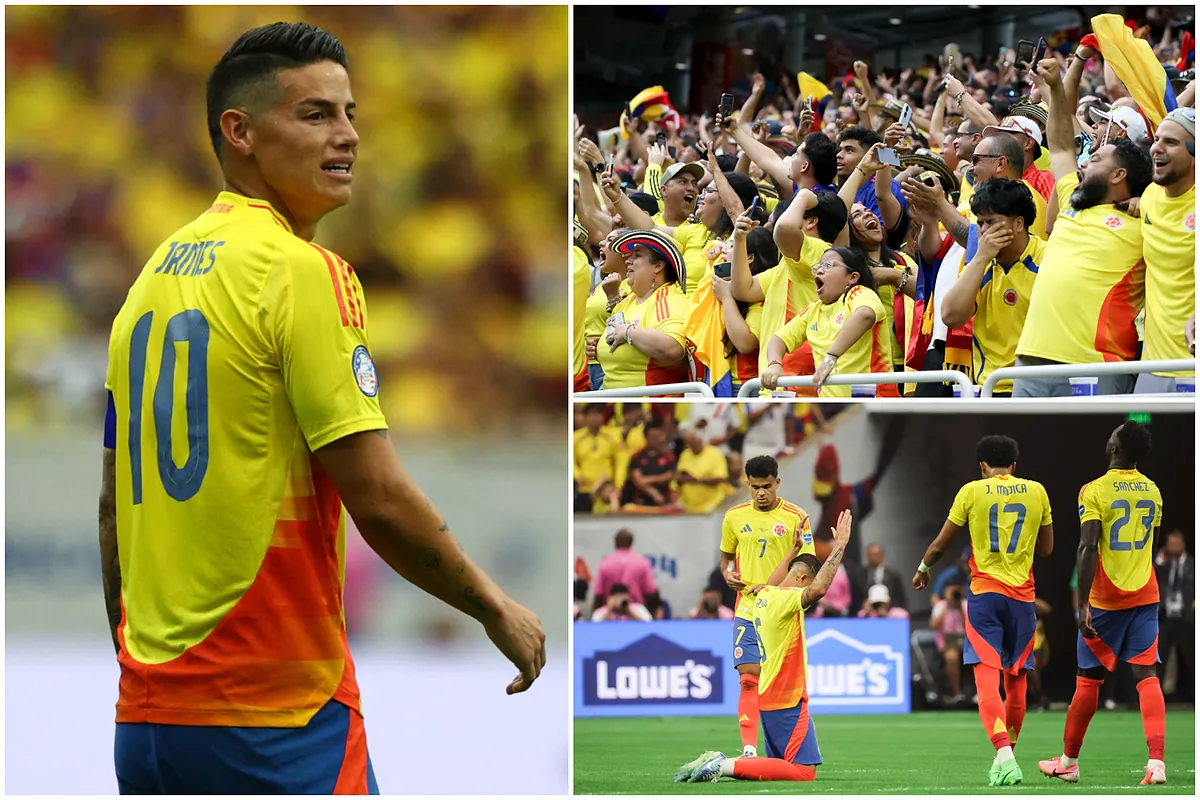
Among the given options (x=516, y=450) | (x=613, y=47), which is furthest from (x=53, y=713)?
(x=613, y=47)

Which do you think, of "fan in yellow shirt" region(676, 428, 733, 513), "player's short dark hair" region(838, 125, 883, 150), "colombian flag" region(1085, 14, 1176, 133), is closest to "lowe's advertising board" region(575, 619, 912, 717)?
"fan in yellow shirt" region(676, 428, 733, 513)

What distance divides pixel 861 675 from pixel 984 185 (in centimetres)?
318

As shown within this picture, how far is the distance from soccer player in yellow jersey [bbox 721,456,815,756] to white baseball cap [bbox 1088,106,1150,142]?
5.51 feet

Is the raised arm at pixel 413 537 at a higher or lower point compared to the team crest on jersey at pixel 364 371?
lower

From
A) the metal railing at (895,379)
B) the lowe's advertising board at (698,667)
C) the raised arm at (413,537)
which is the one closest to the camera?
the raised arm at (413,537)

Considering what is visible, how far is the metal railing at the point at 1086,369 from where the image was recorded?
3770mm

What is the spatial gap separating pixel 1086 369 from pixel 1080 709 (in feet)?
4.87

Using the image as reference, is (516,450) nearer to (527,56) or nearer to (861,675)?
(527,56)

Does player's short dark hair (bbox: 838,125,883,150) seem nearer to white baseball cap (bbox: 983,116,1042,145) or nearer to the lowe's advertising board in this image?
white baseball cap (bbox: 983,116,1042,145)

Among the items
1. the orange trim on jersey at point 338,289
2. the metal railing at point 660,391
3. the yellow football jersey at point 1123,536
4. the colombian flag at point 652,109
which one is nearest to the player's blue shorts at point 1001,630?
the yellow football jersey at point 1123,536

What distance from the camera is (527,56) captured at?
4.12m

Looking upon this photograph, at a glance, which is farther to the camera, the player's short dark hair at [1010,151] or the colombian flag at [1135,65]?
the player's short dark hair at [1010,151]

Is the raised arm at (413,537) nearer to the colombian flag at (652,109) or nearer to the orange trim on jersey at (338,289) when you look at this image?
the orange trim on jersey at (338,289)

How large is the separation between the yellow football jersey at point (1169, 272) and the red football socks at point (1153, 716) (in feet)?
4.03
